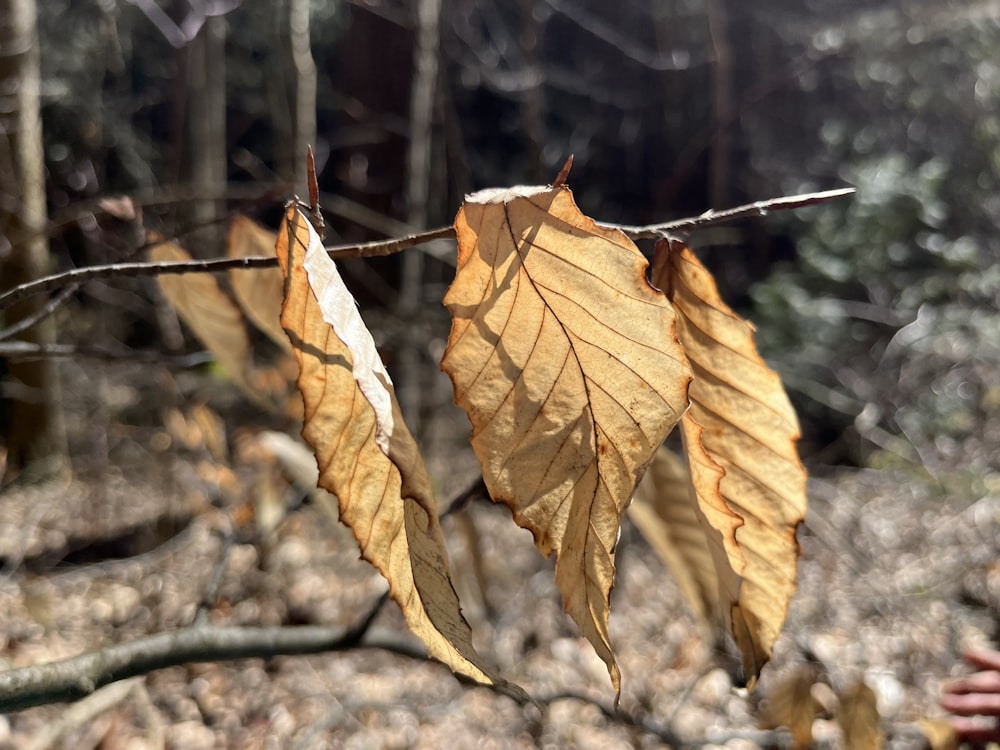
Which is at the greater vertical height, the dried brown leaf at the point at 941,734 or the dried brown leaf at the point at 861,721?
the dried brown leaf at the point at 861,721

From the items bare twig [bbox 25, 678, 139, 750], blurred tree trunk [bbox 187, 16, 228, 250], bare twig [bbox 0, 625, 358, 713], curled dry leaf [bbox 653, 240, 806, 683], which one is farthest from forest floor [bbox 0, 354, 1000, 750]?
blurred tree trunk [bbox 187, 16, 228, 250]

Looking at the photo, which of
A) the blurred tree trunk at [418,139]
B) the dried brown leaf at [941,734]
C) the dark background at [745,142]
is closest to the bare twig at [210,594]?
the dried brown leaf at [941,734]

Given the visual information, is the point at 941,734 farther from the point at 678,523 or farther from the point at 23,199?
the point at 23,199

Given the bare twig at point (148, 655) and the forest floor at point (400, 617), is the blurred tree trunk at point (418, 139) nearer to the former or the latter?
the forest floor at point (400, 617)

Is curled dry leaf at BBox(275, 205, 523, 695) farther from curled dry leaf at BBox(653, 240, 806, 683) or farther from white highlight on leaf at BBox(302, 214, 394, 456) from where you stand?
curled dry leaf at BBox(653, 240, 806, 683)

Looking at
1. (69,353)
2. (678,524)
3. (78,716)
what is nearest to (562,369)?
(678,524)

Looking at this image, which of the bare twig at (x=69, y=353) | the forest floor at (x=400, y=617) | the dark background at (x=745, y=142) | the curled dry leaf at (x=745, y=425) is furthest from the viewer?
the dark background at (x=745, y=142)
